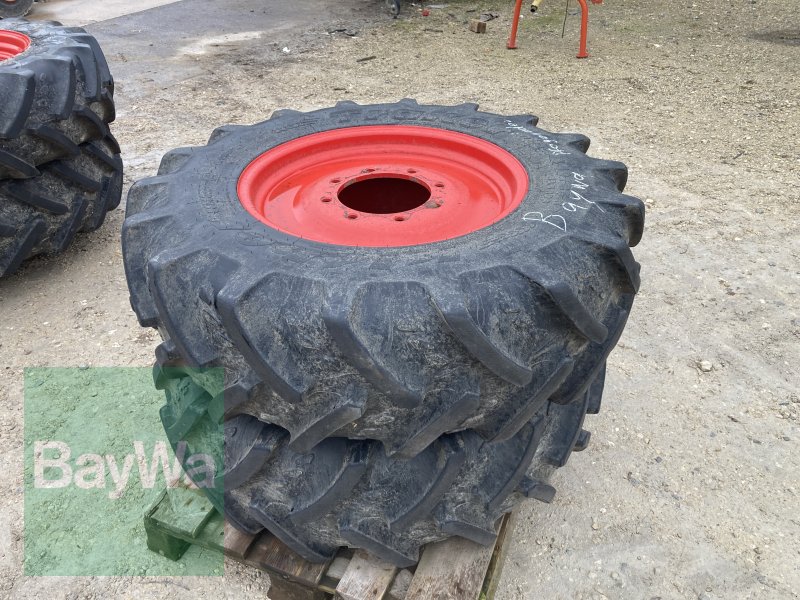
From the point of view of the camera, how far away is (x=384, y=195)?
6.38 feet

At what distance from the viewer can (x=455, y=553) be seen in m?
1.70

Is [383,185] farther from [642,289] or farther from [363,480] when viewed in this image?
[642,289]

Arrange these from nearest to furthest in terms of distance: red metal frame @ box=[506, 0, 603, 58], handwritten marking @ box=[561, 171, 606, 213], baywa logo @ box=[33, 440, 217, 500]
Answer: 1. handwritten marking @ box=[561, 171, 606, 213]
2. baywa logo @ box=[33, 440, 217, 500]
3. red metal frame @ box=[506, 0, 603, 58]

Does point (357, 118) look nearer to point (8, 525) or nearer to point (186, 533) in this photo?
point (186, 533)

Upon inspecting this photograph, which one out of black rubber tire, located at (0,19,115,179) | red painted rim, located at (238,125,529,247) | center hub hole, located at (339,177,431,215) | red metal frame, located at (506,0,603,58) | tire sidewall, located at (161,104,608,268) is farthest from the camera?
red metal frame, located at (506,0,603,58)

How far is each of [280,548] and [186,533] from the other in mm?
269

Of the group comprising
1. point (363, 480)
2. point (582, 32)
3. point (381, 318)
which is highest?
point (381, 318)

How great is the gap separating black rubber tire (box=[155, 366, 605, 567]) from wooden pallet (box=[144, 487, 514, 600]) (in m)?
0.07

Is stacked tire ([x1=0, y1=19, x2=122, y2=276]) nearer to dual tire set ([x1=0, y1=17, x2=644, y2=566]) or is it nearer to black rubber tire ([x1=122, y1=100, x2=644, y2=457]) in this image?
dual tire set ([x1=0, y1=17, x2=644, y2=566])

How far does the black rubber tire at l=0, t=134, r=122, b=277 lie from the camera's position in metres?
2.81

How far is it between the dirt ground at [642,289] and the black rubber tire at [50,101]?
668 mm

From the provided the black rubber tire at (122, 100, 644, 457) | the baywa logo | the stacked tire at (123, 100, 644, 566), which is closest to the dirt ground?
the baywa logo

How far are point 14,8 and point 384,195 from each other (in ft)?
26.7

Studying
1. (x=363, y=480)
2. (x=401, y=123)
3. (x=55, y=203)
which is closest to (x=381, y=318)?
(x=363, y=480)
